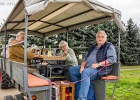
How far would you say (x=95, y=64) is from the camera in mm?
4902

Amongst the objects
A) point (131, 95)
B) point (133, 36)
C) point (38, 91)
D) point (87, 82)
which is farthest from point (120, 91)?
point (133, 36)

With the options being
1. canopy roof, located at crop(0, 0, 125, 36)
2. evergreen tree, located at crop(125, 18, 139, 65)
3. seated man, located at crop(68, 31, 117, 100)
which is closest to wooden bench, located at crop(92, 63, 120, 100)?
seated man, located at crop(68, 31, 117, 100)

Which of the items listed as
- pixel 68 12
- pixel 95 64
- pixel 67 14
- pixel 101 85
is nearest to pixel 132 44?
pixel 67 14

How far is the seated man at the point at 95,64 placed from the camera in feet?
15.3

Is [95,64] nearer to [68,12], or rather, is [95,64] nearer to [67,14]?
[68,12]

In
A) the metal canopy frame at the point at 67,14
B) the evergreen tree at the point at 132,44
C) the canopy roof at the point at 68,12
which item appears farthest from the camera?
the evergreen tree at the point at 132,44

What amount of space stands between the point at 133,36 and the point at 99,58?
69.6 feet

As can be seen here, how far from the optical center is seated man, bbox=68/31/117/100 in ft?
15.3

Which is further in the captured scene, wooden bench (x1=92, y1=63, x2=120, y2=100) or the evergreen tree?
the evergreen tree

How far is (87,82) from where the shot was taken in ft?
15.3

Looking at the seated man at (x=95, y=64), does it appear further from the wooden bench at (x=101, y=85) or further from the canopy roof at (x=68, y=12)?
the canopy roof at (x=68, y=12)

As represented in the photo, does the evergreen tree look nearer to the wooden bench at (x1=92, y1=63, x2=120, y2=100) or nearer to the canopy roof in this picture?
the canopy roof

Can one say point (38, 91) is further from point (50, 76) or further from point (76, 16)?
point (76, 16)

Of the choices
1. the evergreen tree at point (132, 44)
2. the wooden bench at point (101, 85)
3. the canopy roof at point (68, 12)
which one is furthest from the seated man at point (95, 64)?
the evergreen tree at point (132, 44)
